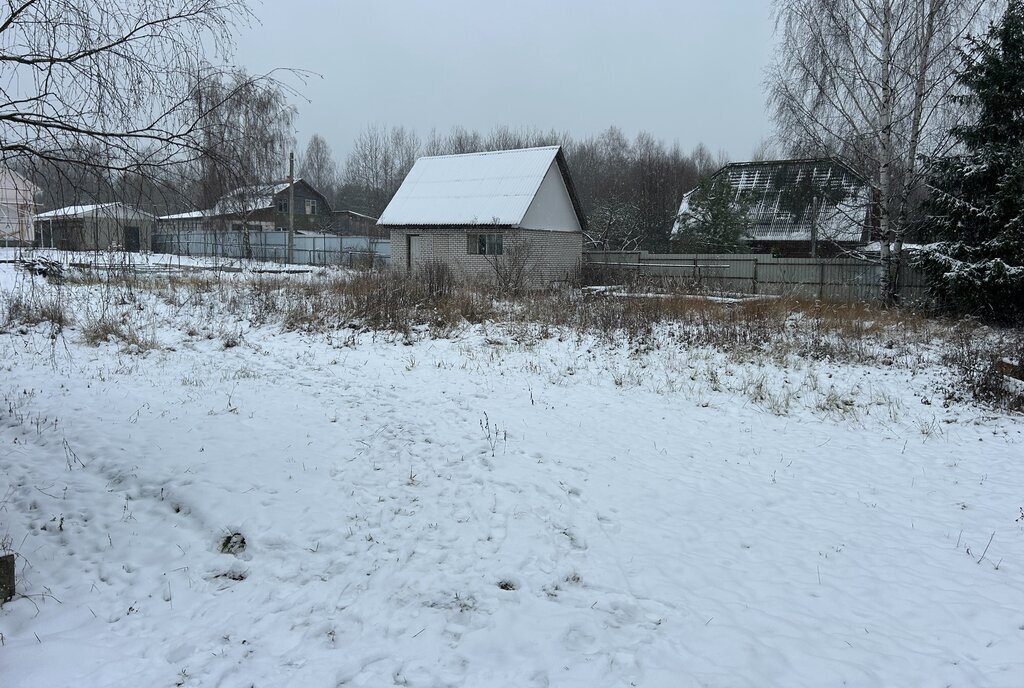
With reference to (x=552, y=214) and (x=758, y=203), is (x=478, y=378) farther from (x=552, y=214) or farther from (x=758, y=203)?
(x=758, y=203)

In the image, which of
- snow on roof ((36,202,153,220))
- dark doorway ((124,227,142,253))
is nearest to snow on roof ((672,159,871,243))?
dark doorway ((124,227,142,253))

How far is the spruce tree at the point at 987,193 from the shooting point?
44.7 feet

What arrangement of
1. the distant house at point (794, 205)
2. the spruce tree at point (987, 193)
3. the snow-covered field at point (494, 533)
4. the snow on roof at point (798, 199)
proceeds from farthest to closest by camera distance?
the distant house at point (794, 205) < the snow on roof at point (798, 199) < the spruce tree at point (987, 193) < the snow-covered field at point (494, 533)

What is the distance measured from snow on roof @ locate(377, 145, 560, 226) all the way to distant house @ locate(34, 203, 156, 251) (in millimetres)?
19753

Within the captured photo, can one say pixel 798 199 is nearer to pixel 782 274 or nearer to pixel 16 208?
pixel 782 274

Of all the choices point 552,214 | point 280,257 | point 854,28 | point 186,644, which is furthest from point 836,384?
point 280,257

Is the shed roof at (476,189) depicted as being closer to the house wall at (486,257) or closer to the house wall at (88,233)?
the house wall at (486,257)

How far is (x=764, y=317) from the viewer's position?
43.7ft

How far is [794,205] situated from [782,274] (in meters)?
4.94

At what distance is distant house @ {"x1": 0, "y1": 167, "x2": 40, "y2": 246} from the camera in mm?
4281

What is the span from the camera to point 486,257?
23.6m

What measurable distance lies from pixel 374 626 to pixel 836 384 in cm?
792

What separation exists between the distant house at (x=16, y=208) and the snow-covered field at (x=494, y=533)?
5.98ft

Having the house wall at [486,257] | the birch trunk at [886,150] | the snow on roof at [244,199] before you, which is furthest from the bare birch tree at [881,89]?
the snow on roof at [244,199]
